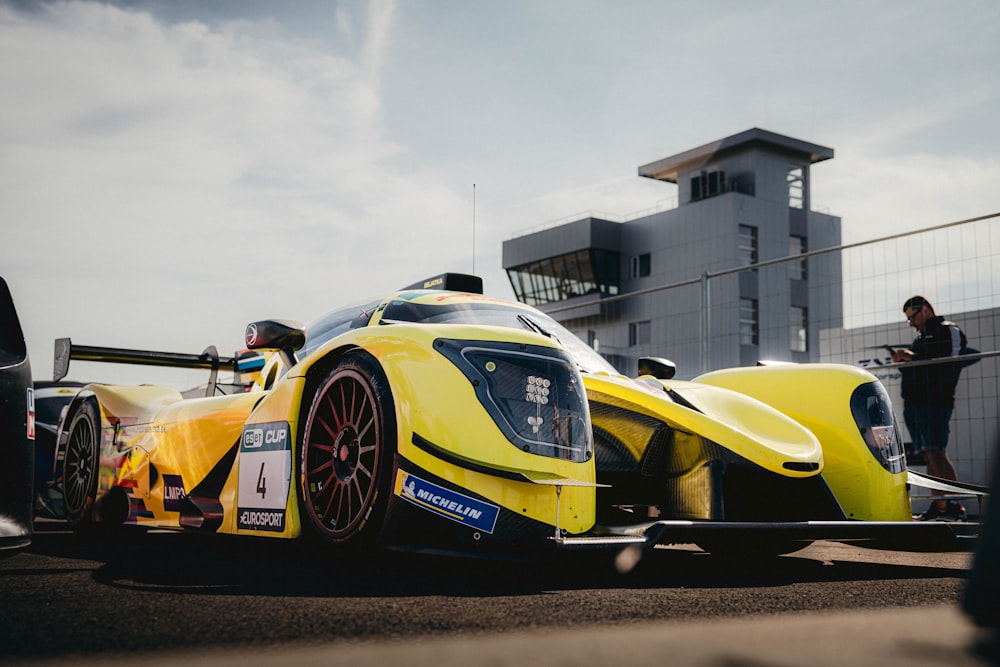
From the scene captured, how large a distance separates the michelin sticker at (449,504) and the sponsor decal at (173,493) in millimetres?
1896

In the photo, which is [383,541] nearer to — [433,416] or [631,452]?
[433,416]

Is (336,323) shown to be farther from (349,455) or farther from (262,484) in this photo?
(349,455)

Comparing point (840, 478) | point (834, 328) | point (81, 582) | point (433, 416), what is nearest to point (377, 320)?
point (433, 416)

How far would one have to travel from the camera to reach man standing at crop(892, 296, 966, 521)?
23.0 feet

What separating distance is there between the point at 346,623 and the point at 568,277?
47805 millimetres

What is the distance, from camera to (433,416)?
326 centimetres

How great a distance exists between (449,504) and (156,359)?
4.74 metres

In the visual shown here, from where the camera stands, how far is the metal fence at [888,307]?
7.16 metres

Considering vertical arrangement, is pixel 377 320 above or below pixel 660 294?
below

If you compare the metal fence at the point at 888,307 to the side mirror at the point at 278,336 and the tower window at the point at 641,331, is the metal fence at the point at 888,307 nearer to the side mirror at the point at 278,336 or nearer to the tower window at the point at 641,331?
the tower window at the point at 641,331

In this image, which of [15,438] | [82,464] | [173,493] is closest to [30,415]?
[15,438]

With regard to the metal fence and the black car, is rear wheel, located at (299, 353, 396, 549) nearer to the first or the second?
the black car

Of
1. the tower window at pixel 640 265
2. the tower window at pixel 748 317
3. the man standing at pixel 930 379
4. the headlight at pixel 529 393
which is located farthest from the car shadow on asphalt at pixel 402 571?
the tower window at pixel 640 265

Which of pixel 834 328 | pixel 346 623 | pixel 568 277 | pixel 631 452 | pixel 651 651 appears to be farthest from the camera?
pixel 568 277
